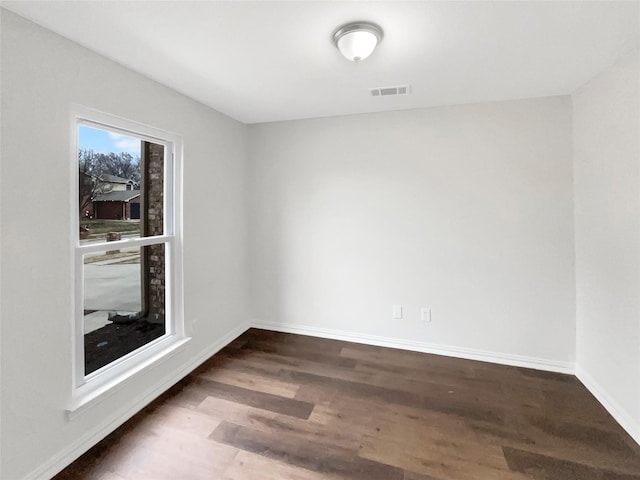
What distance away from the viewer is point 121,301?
2197 mm

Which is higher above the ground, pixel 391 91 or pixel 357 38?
pixel 391 91

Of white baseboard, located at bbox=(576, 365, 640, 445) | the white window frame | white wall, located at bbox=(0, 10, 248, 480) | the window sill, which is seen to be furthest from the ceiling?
white baseboard, located at bbox=(576, 365, 640, 445)

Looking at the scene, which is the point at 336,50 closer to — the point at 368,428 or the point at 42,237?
the point at 42,237

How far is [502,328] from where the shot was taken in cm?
277

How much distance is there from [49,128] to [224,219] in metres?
1.67

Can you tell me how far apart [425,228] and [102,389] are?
2.93 meters

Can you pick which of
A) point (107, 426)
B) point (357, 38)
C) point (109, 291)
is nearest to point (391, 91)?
point (357, 38)

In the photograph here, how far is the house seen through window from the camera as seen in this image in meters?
1.91

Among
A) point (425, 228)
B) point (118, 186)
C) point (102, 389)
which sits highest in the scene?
point (118, 186)

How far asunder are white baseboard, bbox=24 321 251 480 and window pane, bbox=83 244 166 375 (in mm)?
358

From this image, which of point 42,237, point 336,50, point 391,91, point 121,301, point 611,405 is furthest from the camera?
point 391,91

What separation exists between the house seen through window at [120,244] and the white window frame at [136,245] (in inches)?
0.8

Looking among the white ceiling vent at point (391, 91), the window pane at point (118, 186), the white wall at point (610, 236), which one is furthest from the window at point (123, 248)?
the white wall at point (610, 236)

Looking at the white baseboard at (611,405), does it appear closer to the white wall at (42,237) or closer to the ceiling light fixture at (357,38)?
the ceiling light fixture at (357,38)
